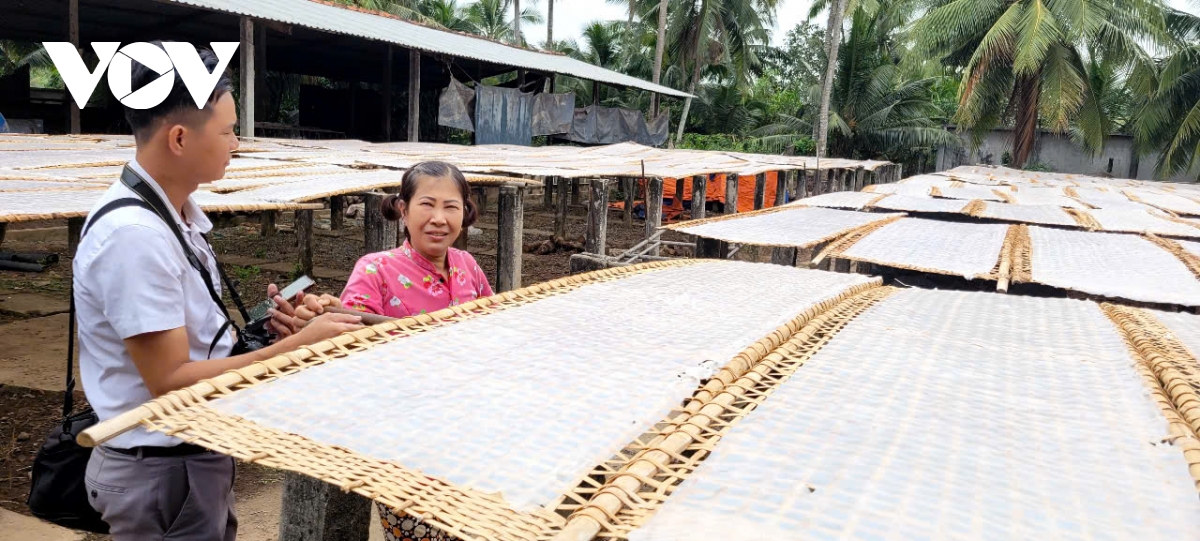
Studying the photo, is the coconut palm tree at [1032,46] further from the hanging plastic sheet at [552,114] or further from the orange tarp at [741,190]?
the hanging plastic sheet at [552,114]

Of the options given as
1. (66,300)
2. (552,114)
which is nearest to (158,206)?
(66,300)

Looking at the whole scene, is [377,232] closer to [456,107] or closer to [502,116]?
[456,107]

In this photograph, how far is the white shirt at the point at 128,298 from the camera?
1.47 metres

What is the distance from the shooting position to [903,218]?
5031 millimetres

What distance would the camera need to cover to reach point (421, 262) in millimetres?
2402

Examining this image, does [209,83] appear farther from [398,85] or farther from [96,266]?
[398,85]

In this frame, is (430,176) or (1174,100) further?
(1174,100)

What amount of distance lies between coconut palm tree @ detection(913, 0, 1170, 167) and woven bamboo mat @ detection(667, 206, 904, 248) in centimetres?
1324

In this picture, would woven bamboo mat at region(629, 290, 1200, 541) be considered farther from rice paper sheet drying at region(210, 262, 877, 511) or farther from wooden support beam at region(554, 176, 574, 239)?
wooden support beam at region(554, 176, 574, 239)

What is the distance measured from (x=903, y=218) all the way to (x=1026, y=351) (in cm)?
338

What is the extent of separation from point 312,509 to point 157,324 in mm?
789

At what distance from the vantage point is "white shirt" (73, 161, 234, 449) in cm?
147

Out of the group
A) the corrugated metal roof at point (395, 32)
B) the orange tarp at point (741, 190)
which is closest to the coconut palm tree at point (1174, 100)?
the orange tarp at point (741, 190)

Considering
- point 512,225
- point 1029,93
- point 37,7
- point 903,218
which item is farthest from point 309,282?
point 1029,93
